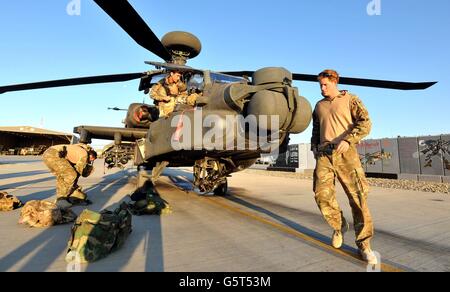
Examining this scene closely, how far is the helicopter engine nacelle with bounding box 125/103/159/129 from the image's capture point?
6.95 m

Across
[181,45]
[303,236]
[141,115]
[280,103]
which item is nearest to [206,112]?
[280,103]

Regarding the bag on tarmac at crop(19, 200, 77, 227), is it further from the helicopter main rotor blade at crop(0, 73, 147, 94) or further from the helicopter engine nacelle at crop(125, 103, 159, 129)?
the helicopter main rotor blade at crop(0, 73, 147, 94)

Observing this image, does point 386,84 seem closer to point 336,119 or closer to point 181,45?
point 336,119

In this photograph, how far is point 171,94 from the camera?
5.94 m

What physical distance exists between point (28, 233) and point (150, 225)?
1.64 meters

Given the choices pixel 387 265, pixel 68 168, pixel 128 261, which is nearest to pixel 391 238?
pixel 387 265

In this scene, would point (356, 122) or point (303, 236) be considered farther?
point (303, 236)

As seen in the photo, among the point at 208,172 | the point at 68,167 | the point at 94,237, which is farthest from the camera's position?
the point at 208,172

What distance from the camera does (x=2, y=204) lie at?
17.2ft

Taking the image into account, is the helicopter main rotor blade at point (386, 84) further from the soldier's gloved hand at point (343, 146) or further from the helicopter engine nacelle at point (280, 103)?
the soldier's gloved hand at point (343, 146)

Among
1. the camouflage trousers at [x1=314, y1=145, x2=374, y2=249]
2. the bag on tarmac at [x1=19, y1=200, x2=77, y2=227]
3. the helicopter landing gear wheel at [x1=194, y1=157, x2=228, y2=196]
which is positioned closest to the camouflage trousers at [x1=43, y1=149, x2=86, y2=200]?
the bag on tarmac at [x1=19, y1=200, x2=77, y2=227]

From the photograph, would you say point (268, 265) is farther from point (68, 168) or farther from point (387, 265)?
point (68, 168)

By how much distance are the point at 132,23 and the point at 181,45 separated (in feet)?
8.48

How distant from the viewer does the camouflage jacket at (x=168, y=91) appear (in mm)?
5832
